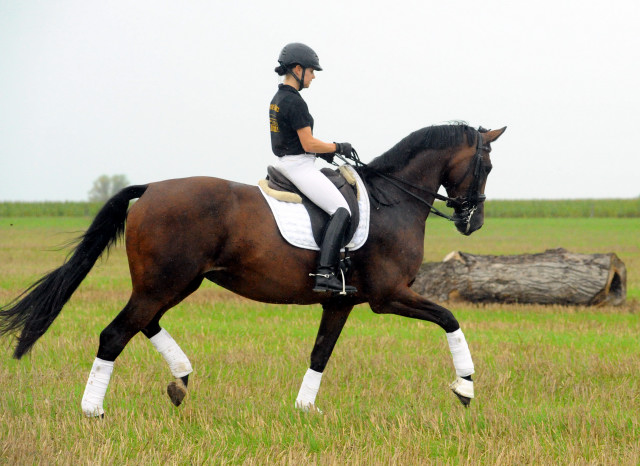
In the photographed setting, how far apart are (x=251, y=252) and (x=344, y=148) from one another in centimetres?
129

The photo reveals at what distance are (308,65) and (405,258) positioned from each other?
190cm

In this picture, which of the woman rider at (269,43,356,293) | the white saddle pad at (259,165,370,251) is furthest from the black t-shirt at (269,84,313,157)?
the white saddle pad at (259,165,370,251)

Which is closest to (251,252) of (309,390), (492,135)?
(309,390)

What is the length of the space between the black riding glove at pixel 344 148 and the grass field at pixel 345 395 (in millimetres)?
2264

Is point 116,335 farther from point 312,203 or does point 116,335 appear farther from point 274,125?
point 274,125

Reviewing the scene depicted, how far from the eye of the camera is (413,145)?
269 inches

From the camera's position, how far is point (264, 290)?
6137 mm

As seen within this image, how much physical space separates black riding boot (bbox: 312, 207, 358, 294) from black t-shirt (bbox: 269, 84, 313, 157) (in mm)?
726

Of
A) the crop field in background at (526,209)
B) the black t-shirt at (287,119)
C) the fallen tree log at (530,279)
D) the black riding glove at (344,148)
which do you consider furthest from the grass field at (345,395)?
the crop field in background at (526,209)

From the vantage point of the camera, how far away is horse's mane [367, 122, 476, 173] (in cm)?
681

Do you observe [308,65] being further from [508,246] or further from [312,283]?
[508,246]

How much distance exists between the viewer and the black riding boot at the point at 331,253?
19.5 feet

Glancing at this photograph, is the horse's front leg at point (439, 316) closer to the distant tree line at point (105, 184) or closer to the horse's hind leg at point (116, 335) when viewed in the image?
the horse's hind leg at point (116, 335)

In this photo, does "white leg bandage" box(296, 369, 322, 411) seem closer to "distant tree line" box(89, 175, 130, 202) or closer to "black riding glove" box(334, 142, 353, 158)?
"black riding glove" box(334, 142, 353, 158)
